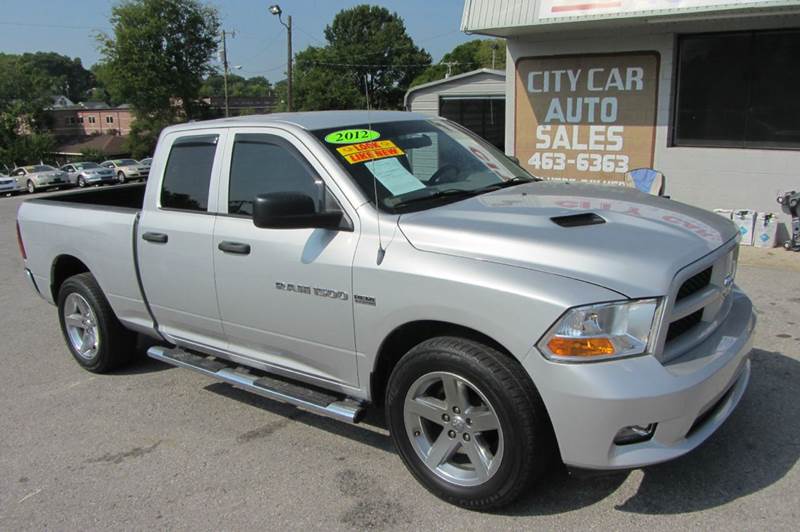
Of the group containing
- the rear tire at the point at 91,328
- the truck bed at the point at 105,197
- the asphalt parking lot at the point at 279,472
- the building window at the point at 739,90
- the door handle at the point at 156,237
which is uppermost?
the building window at the point at 739,90

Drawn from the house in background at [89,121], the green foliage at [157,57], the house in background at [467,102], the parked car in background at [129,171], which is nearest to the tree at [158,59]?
the green foliage at [157,57]

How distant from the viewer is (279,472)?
3654 mm

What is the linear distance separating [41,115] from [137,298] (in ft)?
293

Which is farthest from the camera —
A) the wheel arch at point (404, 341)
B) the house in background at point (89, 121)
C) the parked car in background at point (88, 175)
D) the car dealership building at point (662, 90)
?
the house in background at point (89, 121)

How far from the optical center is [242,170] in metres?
4.07

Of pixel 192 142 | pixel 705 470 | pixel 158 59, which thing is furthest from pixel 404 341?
pixel 158 59

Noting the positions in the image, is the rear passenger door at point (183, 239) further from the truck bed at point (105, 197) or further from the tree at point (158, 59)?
the tree at point (158, 59)

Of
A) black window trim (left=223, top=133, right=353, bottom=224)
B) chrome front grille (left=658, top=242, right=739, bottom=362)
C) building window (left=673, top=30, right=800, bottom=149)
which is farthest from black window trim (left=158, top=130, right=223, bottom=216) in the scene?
building window (left=673, top=30, right=800, bottom=149)

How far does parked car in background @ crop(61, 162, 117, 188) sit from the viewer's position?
39906 millimetres

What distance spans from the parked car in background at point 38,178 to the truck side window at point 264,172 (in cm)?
3975

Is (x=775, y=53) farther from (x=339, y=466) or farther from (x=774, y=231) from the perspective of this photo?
(x=339, y=466)

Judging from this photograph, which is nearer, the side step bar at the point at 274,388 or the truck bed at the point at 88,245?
the side step bar at the point at 274,388

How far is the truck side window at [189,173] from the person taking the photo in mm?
4246

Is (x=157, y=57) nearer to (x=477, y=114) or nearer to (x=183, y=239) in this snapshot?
(x=477, y=114)
